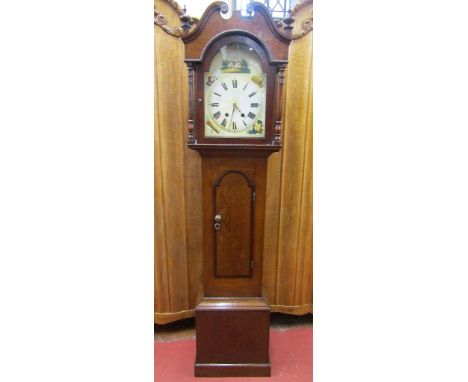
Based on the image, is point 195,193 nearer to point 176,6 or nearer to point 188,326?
point 188,326

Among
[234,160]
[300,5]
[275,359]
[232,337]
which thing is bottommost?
[275,359]

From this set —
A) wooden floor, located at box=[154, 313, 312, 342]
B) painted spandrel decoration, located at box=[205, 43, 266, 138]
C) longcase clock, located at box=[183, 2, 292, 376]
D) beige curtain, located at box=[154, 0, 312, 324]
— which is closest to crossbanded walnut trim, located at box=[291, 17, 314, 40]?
beige curtain, located at box=[154, 0, 312, 324]

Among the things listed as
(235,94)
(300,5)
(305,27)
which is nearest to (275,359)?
(235,94)

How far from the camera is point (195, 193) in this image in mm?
1818

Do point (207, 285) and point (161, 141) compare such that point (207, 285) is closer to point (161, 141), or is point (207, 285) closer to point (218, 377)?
point (218, 377)

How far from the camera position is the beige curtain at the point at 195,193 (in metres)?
1.70

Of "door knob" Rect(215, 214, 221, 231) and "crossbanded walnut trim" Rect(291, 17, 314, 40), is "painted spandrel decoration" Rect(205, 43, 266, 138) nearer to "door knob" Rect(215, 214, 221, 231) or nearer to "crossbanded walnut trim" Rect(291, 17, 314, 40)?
"door knob" Rect(215, 214, 221, 231)

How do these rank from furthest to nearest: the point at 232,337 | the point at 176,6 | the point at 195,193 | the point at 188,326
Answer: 1. the point at 188,326
2. the point at 195,193
3. the point at 176,6
4. the point at 232,337

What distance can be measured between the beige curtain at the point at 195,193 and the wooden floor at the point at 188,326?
9cm

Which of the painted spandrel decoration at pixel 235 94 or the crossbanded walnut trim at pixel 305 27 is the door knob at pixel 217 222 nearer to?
the painted spandrel decoration at pixel 235 94

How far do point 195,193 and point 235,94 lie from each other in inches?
24.8

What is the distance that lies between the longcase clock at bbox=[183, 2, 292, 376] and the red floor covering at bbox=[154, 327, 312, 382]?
8cm

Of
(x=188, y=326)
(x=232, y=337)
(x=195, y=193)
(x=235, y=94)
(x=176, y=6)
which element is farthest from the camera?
(x=188, y=326)

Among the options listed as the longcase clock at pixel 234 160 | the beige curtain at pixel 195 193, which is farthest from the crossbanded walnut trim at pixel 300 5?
the longcase clock at pixel 234 160
